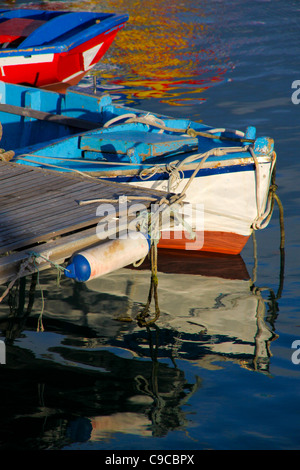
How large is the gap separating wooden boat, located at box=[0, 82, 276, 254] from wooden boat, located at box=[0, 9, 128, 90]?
2.52 m

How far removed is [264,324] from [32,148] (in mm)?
3491

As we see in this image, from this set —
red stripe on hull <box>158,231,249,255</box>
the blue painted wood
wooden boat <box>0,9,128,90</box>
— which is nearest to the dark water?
red stripe on hull <box>158,231,249,255</box>

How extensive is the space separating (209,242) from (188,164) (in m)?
1.13

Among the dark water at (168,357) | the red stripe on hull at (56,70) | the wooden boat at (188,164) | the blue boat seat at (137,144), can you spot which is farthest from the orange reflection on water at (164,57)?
the blue boat seat at (137,144)

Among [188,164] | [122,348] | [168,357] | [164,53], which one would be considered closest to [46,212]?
[122,348]

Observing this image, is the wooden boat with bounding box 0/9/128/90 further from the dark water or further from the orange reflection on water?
the dark water

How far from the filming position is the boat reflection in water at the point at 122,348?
5.02 metres

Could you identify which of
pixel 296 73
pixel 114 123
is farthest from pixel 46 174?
pixel 296 73

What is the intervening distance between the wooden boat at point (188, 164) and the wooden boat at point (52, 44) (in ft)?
8.26

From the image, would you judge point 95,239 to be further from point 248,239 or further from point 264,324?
point 248,239

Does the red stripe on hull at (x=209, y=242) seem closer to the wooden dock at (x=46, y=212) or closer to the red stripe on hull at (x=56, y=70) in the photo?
the wooden dock at (x=46, y=212)

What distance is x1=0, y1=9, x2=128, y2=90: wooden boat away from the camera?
34.4 ft

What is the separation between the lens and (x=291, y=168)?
9641mm

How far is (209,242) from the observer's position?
7.67 metres
